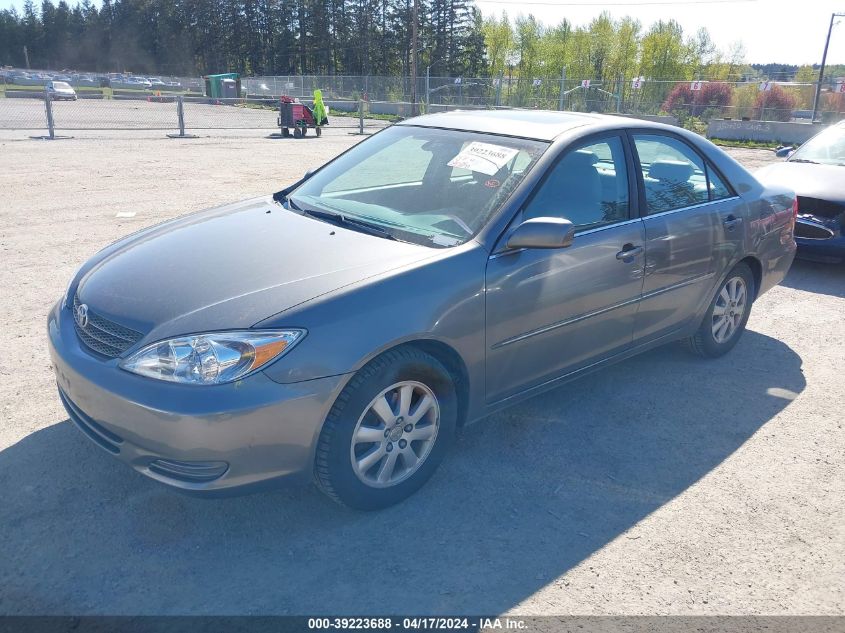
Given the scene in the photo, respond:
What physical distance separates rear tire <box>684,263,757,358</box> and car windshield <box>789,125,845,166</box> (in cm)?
413

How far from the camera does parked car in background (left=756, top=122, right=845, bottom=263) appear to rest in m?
7.13

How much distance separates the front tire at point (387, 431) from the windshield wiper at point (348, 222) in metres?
0.73

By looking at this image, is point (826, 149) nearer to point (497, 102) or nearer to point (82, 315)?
point (82, 315)

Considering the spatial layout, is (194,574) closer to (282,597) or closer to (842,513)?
(282,597)

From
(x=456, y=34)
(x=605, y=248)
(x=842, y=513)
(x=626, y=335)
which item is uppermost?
(x=456, y=34)

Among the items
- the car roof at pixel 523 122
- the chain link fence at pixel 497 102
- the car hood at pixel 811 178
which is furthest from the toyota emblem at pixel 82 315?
the chain link fence at pixel 497 102

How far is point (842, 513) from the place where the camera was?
3268 millimetres

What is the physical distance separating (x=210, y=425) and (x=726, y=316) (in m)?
3.85

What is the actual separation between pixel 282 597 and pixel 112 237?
5976mm

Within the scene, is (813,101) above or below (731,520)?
above

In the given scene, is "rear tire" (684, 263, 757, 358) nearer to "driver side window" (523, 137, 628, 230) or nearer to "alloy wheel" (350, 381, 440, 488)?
"driver side window" (523, 137, 628, 230)

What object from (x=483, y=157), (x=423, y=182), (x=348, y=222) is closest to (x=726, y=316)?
(x=483, y=157)

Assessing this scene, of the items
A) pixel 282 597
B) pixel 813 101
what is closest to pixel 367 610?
pixel 282 597

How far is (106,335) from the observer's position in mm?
2914
